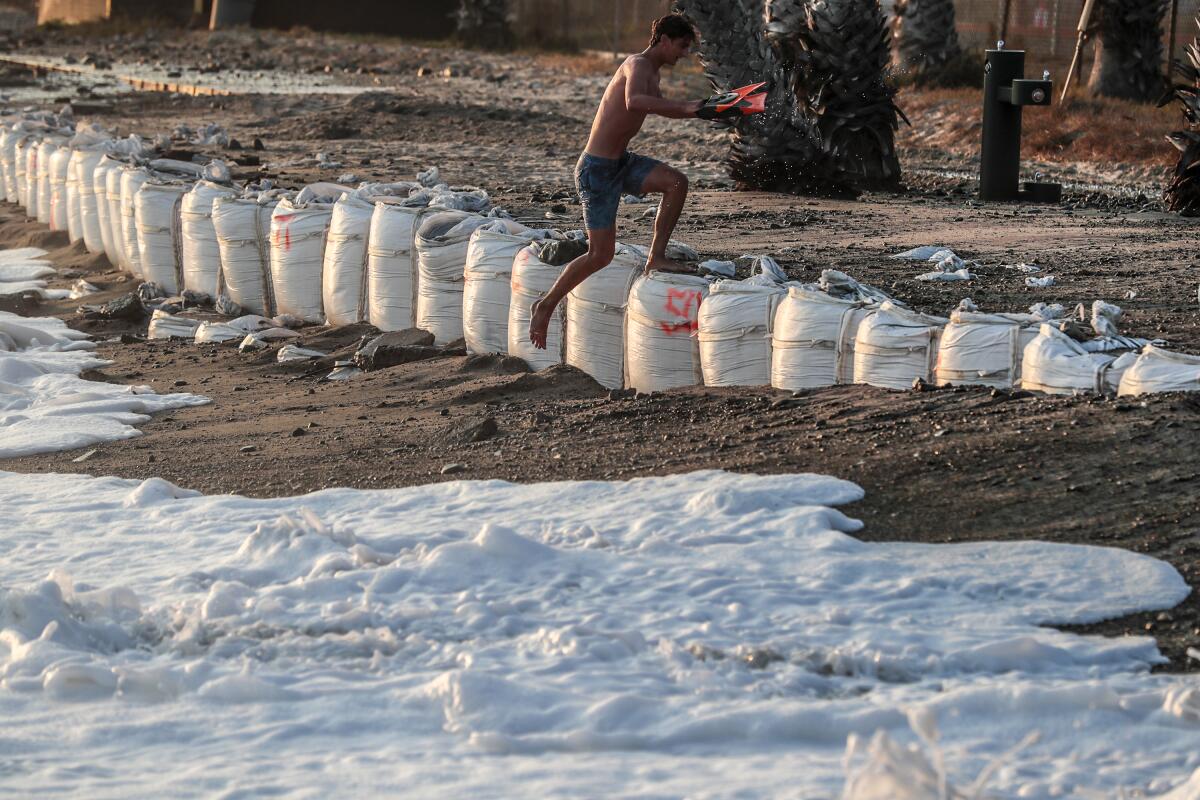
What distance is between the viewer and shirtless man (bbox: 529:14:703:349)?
6023 mm

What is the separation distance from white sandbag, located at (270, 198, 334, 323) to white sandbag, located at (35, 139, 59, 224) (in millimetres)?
4203

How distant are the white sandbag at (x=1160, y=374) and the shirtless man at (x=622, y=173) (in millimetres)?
1914

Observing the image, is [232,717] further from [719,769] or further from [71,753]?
[719,769]

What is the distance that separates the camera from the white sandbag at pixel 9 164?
43.2 feet

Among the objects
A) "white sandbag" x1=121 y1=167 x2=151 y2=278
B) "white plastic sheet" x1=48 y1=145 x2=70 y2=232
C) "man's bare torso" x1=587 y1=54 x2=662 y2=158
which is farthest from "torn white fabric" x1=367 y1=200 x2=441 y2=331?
"white plastic sheet" x1=48 y1=145 x2=70 y2=232

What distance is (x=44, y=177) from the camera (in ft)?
38.9

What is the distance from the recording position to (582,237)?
6797 millimetres

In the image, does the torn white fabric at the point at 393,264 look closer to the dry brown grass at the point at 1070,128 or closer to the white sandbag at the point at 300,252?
the white sandbag at the point at 300,252

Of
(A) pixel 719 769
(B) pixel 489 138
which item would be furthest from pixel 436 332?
(B) pixel 489 138

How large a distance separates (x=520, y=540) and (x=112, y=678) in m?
1.11

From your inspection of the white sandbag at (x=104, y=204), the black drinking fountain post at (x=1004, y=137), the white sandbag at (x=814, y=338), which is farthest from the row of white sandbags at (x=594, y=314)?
the black drinking fountain post at (x=1004, y=137)

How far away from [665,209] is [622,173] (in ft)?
0.76

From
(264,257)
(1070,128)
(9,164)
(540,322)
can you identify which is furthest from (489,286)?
(1070,128)

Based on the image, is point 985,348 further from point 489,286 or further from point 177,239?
point 177,239
